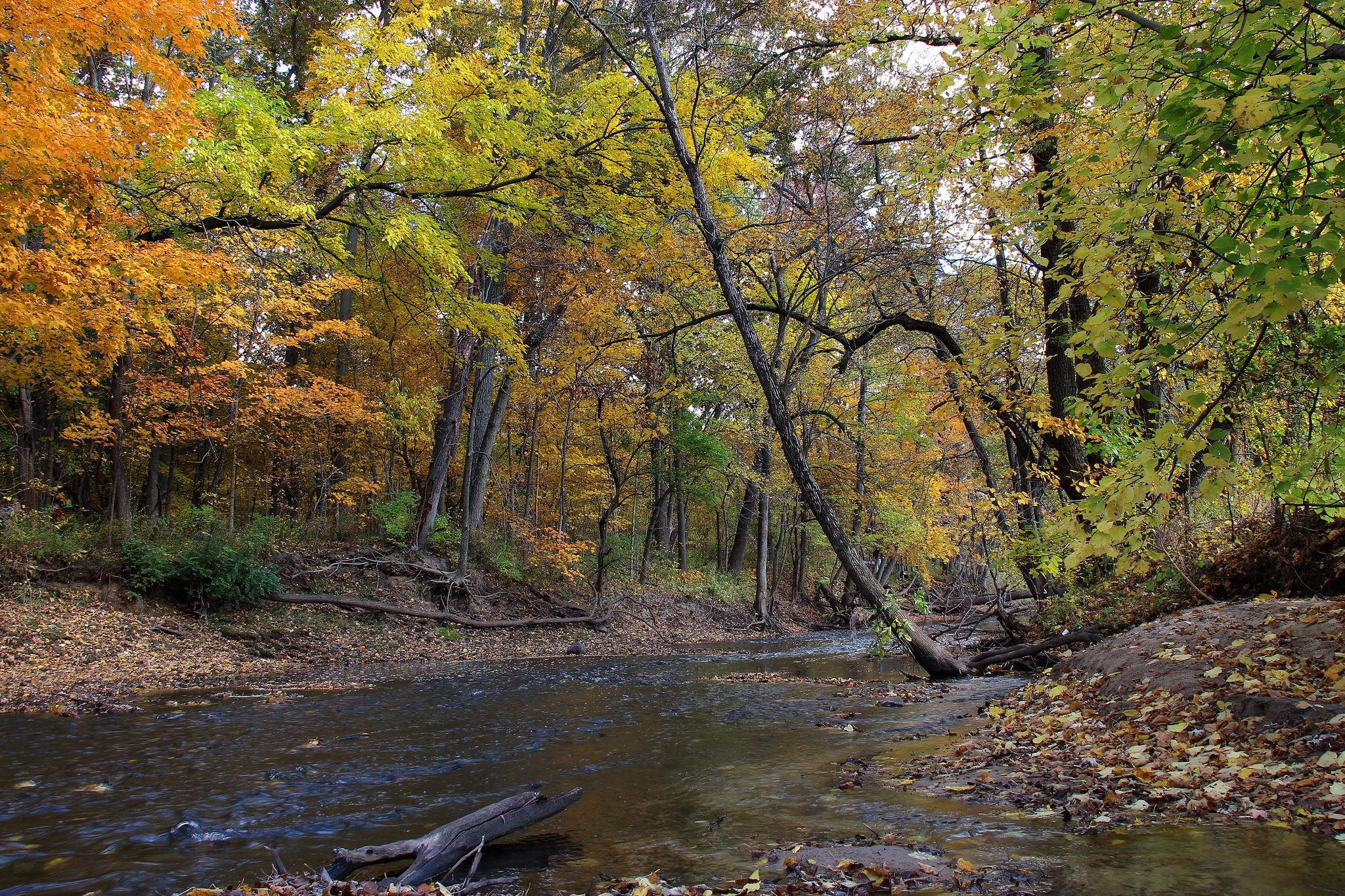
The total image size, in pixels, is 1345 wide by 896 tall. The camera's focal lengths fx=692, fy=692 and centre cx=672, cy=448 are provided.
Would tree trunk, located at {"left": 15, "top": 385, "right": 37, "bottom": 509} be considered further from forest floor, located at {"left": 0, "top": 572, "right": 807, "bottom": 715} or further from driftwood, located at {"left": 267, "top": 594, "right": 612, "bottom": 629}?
driftwood, located at {"left": 267, "top": 594, "right": 612, "bottom": 629}

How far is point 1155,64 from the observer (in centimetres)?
259

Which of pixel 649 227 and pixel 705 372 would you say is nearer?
pixel 649 227

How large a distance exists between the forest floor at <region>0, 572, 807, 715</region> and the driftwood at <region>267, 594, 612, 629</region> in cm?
16

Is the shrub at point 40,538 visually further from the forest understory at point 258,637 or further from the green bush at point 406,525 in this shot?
the green bush at point 406,525

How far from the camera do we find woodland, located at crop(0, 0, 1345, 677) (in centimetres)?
263

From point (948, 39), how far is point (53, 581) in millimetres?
15307

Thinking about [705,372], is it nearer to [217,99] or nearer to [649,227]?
[649,227]

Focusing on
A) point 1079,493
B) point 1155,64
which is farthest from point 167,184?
point 1079,493

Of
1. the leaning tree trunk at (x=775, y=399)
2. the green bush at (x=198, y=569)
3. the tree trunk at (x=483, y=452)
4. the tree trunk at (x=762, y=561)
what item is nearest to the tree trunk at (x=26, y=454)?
the green bush at (x=198, y=569)

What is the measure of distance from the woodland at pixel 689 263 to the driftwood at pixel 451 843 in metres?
3.05

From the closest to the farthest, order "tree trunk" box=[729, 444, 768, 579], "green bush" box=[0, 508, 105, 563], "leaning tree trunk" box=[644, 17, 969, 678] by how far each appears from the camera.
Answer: "leaning tree trunk" box=[644, 17, 969, 678] → "green bush" box=[0, 508, 105, 563] → "tree trunk" box=[729, 444, 768, 579]

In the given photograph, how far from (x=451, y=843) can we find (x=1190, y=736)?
162 inches

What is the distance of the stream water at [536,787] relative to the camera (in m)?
2.80

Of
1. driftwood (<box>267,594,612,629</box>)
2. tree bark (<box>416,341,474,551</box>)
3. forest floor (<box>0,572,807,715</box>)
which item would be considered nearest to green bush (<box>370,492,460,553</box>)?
tree bark (<box>416,341,474,551</box>)
